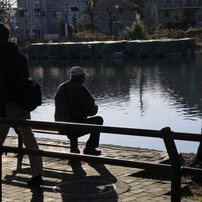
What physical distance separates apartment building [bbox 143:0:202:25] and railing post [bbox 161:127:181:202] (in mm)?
77659

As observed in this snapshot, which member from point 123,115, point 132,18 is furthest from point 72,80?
point 132,18

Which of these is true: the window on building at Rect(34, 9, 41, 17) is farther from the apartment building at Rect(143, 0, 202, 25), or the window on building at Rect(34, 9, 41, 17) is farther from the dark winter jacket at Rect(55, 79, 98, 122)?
the dark winter jacket at Rect(55, 79, 98, 122)

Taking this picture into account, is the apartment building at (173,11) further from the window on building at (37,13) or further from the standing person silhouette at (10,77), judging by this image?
the standing person silhouette at (10,77)

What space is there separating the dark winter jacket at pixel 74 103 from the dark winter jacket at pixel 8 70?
185 cm

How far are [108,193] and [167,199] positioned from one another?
0.70 m

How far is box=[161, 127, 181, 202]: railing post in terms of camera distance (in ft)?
14.6

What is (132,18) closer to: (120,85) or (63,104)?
(120,85)

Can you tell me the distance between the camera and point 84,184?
25.5ft

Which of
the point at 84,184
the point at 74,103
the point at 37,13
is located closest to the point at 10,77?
the point at 84,184

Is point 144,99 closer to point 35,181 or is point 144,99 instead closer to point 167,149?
point 35,181

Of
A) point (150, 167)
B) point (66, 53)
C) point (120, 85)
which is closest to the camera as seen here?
point (150, 167)

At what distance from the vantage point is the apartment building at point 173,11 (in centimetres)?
8225

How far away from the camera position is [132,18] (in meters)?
81.1

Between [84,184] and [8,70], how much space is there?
1640mm
